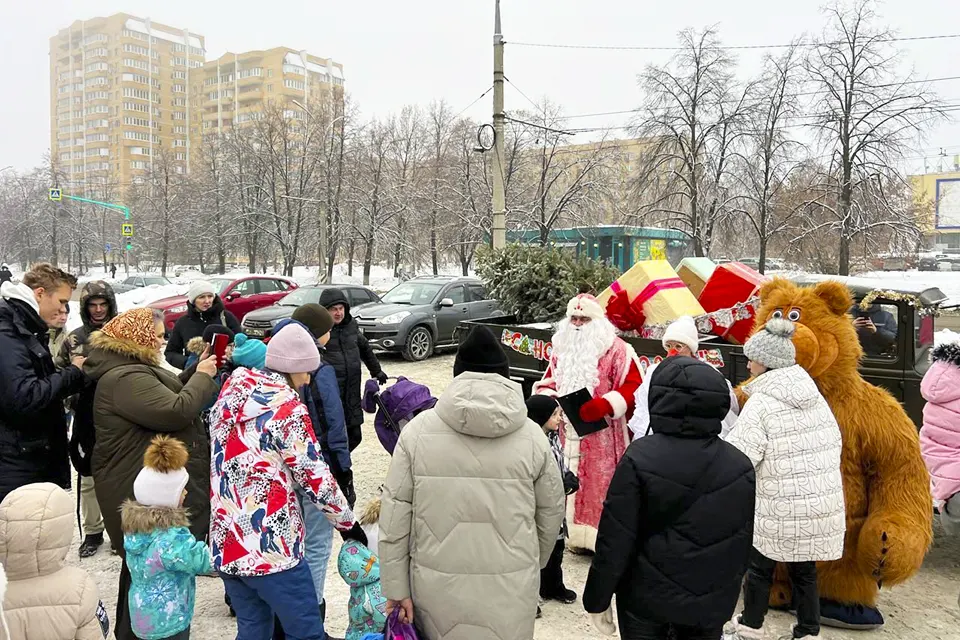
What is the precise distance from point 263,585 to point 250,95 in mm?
105795

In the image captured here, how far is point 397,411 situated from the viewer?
3752mm

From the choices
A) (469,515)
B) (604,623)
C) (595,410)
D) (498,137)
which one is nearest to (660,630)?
(604,623)

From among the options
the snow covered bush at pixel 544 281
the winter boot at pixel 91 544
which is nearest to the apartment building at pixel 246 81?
the snow covered bush at pixel 544 281

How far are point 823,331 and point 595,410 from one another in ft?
4.61

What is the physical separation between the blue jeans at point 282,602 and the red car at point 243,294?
13.7 metres

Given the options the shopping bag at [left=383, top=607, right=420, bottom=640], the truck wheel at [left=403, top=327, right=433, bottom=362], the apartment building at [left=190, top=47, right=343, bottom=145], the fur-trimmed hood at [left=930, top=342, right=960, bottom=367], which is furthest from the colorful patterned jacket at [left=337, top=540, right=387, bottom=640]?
the apartment building at [left=190, top=47, right=343, bottom=145]

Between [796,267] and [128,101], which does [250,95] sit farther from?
[796,267]

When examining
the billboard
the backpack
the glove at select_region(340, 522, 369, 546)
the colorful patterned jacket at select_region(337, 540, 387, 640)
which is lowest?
the colorful patterned jacket at select_region(337, 540, 387, 640)

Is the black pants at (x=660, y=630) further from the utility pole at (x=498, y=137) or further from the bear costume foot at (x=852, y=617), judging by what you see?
the utility pole at (x=498, y=137)

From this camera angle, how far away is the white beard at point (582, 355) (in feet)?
15.0

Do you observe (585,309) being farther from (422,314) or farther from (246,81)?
(246,81)

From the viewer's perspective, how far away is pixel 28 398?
132 inches

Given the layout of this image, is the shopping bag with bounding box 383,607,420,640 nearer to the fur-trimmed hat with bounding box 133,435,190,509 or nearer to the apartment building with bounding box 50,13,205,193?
the fur-trimmed hat with bounding box 133,435,190,509

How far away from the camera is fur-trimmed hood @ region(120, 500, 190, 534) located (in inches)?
118
